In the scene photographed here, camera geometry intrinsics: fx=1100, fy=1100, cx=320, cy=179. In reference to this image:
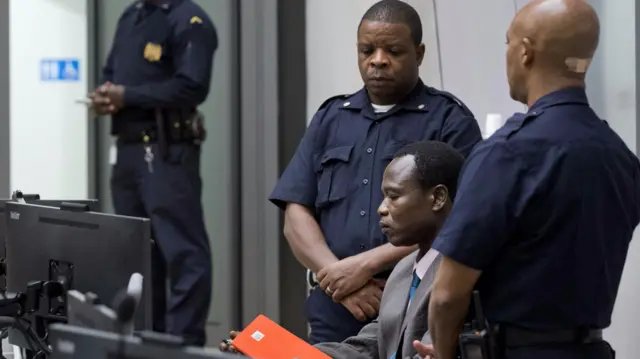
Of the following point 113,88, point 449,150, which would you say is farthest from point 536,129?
point 113,88

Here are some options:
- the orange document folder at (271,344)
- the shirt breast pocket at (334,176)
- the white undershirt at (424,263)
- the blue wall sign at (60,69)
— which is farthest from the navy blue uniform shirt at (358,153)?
the blue wall sign at (60,69)

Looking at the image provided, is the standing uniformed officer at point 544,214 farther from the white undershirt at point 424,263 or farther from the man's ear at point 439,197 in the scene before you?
the man's ear at point 439,197

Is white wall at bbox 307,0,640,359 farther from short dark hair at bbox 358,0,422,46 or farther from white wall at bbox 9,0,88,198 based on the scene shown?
white wall at bbox 9,0,88,198

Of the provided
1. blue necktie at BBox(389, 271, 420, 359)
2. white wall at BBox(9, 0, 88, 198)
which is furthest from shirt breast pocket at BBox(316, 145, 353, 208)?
white wall at BBox(9, 0, 88, 198)

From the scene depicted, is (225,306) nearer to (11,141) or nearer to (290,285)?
(290,285)

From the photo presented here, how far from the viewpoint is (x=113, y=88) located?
4.73 meters

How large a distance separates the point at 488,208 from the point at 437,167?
55 centimetres

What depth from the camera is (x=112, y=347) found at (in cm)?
137

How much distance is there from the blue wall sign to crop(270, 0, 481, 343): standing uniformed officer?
2.24 meters

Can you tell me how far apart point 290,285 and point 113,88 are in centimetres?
121

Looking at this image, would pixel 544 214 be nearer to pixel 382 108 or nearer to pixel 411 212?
pixel 411 212

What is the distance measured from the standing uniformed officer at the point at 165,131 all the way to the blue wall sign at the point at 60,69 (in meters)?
0.29

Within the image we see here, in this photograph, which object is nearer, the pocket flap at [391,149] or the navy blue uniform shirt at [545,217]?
the navy blue uniform shirt at [545,217]

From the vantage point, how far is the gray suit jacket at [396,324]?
249 centimetres
